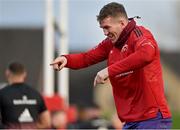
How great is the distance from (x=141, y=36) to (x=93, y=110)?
8.02 m

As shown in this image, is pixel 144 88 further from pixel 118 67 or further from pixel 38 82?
pixel 38 82

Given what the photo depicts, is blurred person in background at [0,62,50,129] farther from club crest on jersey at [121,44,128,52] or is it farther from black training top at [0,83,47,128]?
club crest on jersey at [121,44,128,52]

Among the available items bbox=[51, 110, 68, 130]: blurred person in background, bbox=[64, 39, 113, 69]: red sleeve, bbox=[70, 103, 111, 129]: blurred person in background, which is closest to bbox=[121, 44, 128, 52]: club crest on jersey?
bbox=[64, 39, 113, 69]: red sleeve

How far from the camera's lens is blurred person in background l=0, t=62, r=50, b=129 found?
11.2 m

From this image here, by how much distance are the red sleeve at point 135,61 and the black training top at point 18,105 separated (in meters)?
3.69

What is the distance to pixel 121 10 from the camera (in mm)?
8023

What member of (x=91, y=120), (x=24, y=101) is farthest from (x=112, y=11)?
(x=91, y=120)

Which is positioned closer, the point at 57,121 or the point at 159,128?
the point at 159,128

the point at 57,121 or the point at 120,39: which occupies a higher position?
the point at 120,39

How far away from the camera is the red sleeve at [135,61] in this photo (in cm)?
764

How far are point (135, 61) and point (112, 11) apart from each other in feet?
2.07

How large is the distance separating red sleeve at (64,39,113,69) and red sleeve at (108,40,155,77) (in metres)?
0.91

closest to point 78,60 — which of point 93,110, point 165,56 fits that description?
point 93,110

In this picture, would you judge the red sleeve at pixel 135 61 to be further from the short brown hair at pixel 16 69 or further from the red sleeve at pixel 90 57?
the short brown hair at pixel 16 69
